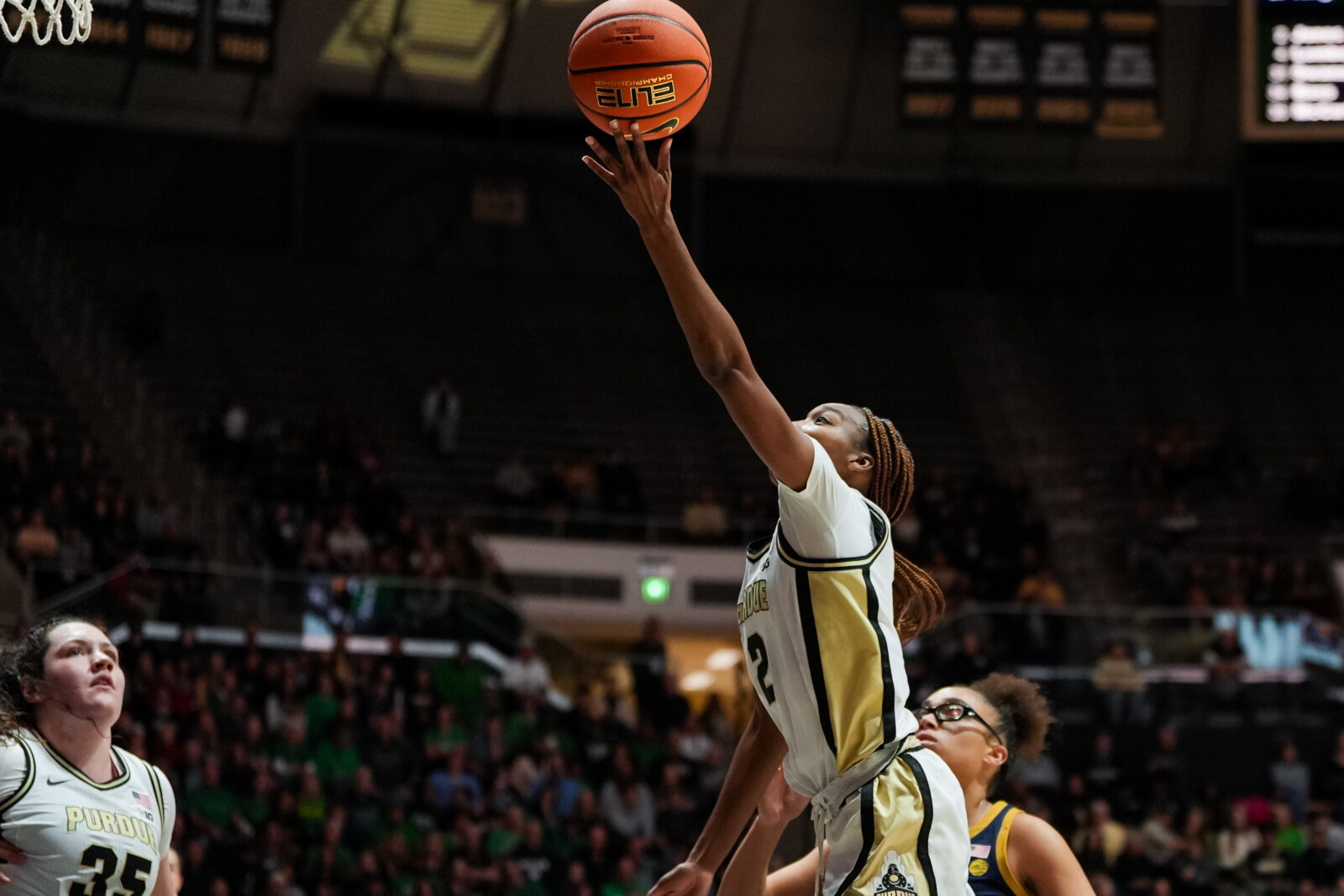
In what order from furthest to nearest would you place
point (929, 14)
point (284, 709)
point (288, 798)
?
point (929, 14) < point (284, 709) < point (288, 798)

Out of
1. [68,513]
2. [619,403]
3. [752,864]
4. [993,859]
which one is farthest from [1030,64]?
[752,864]

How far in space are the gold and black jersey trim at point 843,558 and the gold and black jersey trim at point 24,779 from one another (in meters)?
2.09

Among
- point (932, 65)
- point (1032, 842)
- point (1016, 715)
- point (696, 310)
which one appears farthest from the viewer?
point (932, 65)

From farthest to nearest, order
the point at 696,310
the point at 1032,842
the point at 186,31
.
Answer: the point at 186,31, the point at 1032,842, the point at 696,310

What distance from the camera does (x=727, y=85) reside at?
25781mm

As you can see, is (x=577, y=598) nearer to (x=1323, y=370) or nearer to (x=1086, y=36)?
(x=1086, y=36)

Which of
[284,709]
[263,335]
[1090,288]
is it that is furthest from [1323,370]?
[284,709]

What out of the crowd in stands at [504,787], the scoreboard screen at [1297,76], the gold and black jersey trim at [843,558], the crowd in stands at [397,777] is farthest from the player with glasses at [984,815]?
the scoreboard screen at [1297,76]

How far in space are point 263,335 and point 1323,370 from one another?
1478 cm

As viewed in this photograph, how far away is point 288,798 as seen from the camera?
12297mm

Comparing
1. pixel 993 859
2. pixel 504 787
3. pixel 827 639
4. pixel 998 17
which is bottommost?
pixel 504 787

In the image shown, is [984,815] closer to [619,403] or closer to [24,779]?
[24,779]

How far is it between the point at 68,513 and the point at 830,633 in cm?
1289

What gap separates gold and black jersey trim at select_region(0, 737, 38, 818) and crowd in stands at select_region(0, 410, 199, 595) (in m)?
9.71
